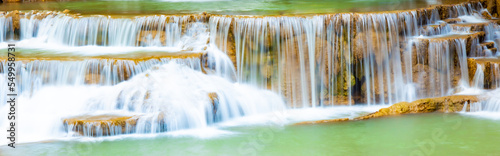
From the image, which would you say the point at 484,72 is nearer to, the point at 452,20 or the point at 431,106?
the point at 431,106

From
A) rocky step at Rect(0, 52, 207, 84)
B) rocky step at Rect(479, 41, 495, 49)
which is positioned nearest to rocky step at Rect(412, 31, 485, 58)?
rocky step at Rect(479, 41, 495, 49)

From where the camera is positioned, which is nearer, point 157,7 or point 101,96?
point 101,96

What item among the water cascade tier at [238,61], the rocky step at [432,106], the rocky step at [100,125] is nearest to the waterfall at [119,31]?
the water cascade tier at [238,61]

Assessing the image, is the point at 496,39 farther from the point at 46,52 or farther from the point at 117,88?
the point at 46,52

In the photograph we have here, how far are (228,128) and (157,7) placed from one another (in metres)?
5.80

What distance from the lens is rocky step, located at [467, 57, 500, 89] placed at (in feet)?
38.8

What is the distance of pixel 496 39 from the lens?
12969 mm

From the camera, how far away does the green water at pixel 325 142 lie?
369 inches

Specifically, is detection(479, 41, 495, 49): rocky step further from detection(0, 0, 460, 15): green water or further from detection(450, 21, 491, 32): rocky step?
detection(0, 0, 460, 15): green water

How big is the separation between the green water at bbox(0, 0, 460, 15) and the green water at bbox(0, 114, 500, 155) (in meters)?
3.81

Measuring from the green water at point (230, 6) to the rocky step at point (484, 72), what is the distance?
7.30ft

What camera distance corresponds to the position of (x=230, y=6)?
15.2m

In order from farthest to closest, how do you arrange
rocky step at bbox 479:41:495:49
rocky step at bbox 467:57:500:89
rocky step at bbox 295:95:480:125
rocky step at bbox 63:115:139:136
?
1. rocky step at bbox 479:41:495:49
2. rocky step at bbox 467:57:500:89
3. rocky step at bbox 295:95:480:125
4. rocky step at bbox 63:115:139:136

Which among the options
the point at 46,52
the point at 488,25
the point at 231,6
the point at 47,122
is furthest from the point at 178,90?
the point at 488,25
